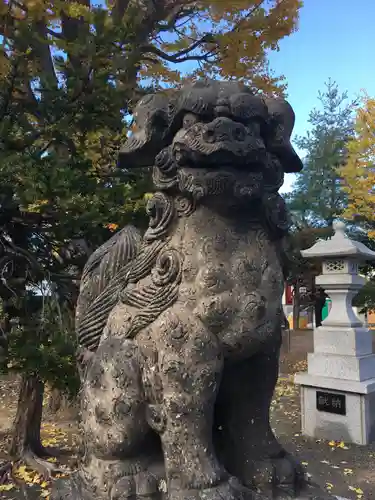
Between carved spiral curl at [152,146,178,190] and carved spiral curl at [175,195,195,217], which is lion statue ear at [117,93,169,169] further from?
carved spiral curl at [175,195,195,217]

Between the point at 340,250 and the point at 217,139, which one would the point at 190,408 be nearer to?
the point at 217,139

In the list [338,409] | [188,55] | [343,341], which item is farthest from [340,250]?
[188,55]

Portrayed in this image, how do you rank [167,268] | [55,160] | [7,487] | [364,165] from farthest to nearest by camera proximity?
1. [364,165]
2. [7,487]
3. [55,160]
4. [167,268]

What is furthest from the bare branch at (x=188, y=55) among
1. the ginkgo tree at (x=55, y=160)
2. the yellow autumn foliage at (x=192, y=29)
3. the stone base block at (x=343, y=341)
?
the stone base block at (x=343, y=341)

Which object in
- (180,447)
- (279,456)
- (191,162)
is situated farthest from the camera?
(279,456)

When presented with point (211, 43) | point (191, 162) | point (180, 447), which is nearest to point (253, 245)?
point (191, 162)

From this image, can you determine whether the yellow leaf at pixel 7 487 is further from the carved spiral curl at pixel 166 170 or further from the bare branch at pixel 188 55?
the bare branch at pixel 188 55

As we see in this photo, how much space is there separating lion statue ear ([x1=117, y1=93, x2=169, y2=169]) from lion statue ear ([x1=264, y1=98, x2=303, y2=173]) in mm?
390

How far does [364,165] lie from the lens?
11.2 m

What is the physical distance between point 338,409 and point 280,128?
15.7 feet

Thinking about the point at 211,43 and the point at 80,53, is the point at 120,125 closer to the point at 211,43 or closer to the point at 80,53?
the point at 80,53

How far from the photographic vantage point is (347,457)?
196 inches

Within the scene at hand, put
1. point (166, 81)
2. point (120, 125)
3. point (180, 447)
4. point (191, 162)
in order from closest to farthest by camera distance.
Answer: point (180, 447) < point (191, 162) < point (120, 125) < point (166, 81)

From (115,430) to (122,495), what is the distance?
0.20 metres
